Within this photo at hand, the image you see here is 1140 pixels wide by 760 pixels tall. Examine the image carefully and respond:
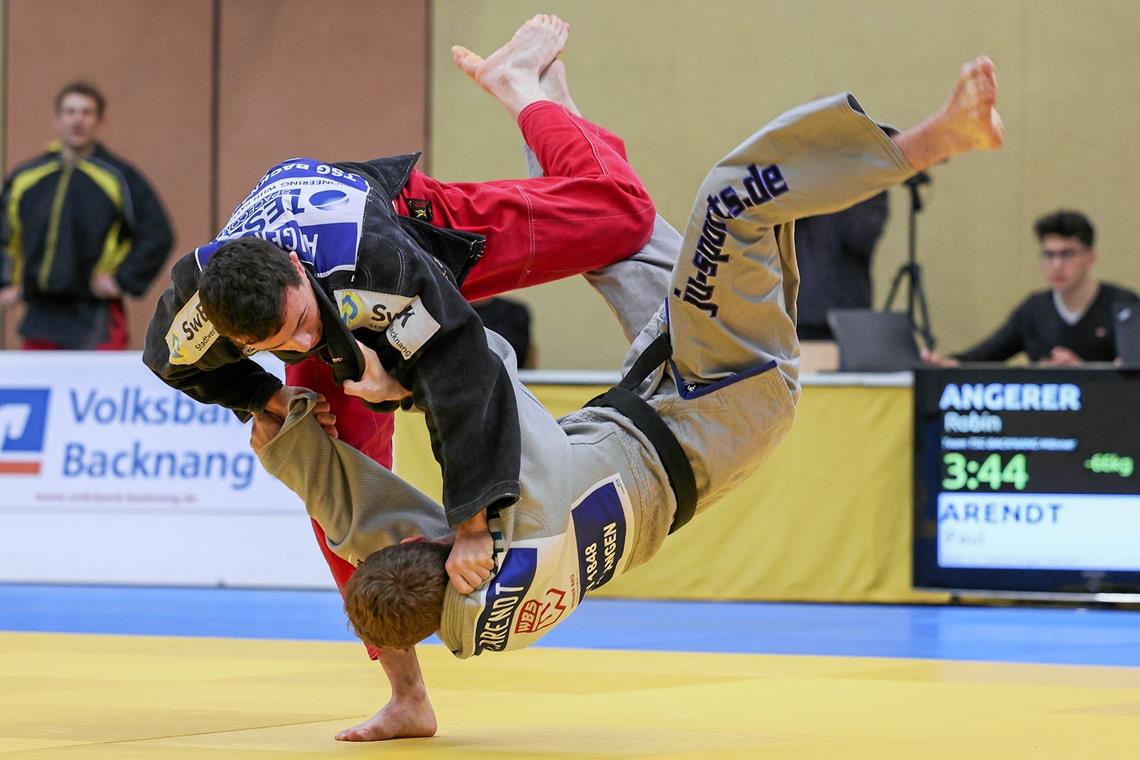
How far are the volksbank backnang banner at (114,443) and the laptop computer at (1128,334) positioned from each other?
13.1 ft

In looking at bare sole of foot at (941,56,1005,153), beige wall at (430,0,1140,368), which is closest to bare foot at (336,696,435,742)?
bare sole of foot at (941,56,1005,153)

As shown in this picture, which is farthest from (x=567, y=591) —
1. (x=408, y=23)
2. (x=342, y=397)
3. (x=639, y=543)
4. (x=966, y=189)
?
(x=408, y=23)

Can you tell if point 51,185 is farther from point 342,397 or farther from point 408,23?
point 342,397

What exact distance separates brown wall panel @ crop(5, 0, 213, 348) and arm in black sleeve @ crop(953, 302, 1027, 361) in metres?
6.33

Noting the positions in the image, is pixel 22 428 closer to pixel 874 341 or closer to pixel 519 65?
pixel 874 341

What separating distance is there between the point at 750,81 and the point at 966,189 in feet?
5.54

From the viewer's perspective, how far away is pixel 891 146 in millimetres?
3439

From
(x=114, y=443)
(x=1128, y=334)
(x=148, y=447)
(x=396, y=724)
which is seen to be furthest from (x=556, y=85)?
(x=114, y=443)

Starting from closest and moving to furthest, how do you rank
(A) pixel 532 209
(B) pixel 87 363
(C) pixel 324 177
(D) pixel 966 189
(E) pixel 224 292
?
1. (E) pixel 224 292
2. (C) pixel 324 177
3. (A) pixel 532 209
4. (B) pixel 87 363
5. (D) pixel 966 189

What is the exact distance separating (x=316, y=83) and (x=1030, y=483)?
7094mm

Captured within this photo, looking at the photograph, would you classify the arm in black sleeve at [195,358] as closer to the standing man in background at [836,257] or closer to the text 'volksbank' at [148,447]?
the text 'volksbank' at [148,447]

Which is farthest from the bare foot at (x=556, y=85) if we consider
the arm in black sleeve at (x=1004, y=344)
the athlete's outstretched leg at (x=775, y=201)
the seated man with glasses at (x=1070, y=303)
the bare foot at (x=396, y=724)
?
the arm in black sleeve at (x=1004, y=344)

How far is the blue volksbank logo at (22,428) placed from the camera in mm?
8453

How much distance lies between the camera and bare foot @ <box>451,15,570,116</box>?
4621 mm
